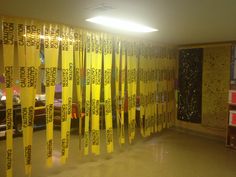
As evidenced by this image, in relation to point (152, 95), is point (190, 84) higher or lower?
higher

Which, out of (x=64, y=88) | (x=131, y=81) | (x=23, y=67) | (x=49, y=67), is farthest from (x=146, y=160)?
(x=23, y=67)

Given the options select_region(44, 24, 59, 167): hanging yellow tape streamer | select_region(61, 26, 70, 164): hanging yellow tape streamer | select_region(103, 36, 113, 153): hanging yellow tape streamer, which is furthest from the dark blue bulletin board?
select_region(44, 24, 59, 167): hanging yellow tape streamer

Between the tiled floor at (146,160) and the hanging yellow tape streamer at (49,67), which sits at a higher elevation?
the hanging yellow tape streamer at (49,67)

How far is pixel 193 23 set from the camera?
3441 millimetres

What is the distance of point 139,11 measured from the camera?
8.92ft

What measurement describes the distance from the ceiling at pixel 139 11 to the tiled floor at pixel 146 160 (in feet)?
7.39

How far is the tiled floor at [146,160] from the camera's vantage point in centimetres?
382

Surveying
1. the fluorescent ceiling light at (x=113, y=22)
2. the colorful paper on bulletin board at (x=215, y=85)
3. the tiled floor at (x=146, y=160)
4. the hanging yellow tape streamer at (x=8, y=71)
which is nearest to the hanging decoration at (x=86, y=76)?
the hanging yellow tape streamer at (x=8, y=71)

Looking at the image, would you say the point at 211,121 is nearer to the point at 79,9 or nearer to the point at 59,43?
the point at 59,43

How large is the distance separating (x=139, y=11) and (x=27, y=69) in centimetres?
169

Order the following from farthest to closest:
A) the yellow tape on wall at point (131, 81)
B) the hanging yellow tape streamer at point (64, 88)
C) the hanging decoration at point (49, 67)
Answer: the yellow tape on wall at point (131, 81), the hanging yellow tape streamer at point (64, 88), the hanging decoration at point (49, 67)

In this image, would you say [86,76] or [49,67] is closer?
[49,67]

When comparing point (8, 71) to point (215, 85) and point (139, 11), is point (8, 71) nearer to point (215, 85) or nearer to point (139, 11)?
point (139, 11)

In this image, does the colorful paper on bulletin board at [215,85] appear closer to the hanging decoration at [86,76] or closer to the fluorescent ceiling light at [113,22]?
the hanging decoration at [86,76]
